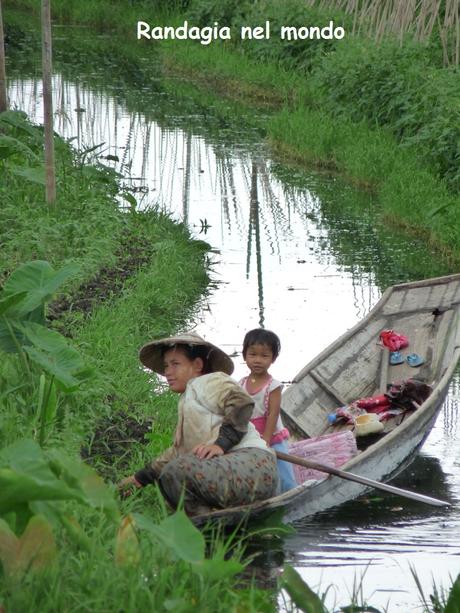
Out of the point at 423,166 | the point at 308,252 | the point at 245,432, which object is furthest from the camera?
the point at 423,166

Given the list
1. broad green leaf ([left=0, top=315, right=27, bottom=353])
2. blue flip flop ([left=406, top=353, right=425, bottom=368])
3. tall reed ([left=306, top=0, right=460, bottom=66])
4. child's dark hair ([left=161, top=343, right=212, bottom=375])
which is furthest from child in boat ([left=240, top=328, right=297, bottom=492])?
tall reed ([left=306, top=0, right=460, bottom=66])

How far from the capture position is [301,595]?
12.4 feet

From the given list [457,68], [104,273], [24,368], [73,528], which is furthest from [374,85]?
[73,528]

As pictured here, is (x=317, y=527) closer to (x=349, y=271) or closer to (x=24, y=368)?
(x=24, y=368)

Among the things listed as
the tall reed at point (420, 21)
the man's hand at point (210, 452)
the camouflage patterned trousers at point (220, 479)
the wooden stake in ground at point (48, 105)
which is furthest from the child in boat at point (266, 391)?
the tall reed at point (420, 21)

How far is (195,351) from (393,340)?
281 centimetres

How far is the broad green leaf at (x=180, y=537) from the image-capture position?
3586mm

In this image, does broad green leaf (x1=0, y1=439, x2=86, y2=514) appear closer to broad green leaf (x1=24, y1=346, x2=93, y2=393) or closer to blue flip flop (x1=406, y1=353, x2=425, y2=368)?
broad green leaf (x1=24, y1=346, x2=93, y2=393)

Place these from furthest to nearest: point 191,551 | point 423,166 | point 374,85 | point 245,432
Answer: point 374,85 → point 423,166 → point 245,432 → point 191,551

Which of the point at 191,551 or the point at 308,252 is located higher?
the point at 308,252

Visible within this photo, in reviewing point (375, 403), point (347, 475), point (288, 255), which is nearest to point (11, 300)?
point (347, 475)

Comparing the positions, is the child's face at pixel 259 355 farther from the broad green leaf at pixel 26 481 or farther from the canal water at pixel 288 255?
the broad green leaf at pixel 26 481

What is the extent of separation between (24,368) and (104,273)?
336 centimetres

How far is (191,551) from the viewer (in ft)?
11.8
